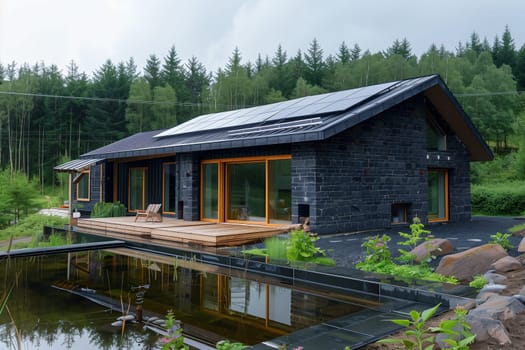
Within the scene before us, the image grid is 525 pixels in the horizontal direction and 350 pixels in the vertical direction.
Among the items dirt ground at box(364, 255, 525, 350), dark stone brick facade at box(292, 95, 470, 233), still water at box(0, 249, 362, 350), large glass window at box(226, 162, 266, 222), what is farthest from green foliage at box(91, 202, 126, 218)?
dirt ground at box(364, 255, 525, 350)

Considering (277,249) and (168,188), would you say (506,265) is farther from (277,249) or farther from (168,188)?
(168,188)

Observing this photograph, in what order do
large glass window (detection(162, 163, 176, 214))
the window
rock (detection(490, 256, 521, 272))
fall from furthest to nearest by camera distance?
the window, large glass window (detection(162, 163, 176, 214)), rock (detection(490, 256, 521, 272))

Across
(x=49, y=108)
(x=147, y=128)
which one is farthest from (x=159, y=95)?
(x=49, y=108)

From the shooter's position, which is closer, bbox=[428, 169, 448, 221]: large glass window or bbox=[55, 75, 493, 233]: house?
bbox=[55, 75, 493, 233]: house

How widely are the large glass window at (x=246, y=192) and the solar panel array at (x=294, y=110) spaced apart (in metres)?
1.32

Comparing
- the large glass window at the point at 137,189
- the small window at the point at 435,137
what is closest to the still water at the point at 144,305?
the small window at the point at 435,137

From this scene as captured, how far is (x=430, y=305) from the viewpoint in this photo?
14.5 ft

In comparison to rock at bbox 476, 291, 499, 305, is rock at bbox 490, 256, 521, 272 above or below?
above

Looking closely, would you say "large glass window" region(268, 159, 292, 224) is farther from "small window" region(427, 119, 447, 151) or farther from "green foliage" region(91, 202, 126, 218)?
"green foliage" region(91, 202, 126, 218)

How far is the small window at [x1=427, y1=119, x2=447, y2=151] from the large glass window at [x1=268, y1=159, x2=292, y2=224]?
175 inches

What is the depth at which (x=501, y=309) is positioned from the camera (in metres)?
3.31

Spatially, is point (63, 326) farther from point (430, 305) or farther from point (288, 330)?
point (430, 305)

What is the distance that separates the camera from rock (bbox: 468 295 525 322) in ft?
10.5

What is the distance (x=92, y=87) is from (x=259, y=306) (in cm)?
3433
